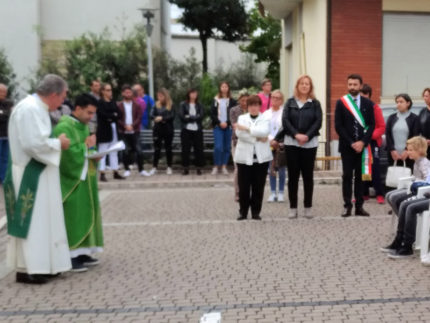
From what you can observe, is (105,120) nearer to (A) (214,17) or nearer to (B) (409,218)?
(B) (409,218)

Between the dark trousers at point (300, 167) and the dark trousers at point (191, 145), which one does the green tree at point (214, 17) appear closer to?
the dark trousers at point (191, 145)

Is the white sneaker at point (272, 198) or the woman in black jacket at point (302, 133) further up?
the woman in black jacket at point (302, 133)

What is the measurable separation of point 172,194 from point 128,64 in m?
10.7

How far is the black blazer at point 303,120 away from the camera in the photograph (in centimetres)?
1056

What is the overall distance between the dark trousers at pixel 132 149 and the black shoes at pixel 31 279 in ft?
30.6

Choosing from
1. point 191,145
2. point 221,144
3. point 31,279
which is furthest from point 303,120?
point 191,145

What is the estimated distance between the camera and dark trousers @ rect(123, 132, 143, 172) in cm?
1634

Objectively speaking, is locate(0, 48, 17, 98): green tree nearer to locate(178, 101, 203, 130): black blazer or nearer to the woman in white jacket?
locate(178, 101, 203, 130): black blazer

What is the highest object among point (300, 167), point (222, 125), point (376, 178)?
point (222, 125)

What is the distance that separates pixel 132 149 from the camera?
16516 mm

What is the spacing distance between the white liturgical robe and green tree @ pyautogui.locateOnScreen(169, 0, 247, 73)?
86.3 feet

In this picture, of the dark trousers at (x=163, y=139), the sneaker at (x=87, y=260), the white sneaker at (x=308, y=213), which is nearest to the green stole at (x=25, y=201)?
the sneaker at (x=87, y=260)

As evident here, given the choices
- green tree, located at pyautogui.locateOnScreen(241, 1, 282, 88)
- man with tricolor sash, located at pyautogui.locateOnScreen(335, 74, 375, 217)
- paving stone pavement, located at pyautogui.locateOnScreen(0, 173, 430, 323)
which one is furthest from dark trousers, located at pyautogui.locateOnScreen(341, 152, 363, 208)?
green tree, located at pyautogui.locateOnScreen(241, 1, 282, 88)

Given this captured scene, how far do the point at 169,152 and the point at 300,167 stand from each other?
6.68 metres
